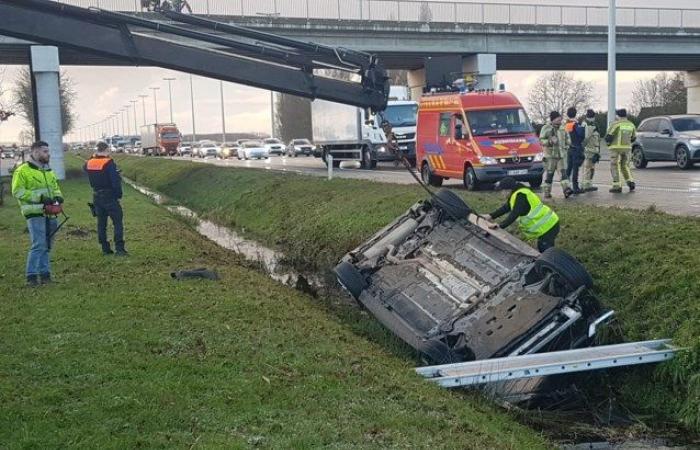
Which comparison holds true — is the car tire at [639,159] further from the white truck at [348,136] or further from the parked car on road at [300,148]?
the parked car on road at [300,148]

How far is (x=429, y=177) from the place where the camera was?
22.6 m

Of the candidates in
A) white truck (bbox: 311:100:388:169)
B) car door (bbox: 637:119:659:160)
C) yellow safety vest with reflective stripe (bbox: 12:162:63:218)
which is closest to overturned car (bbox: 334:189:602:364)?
yellow safety vest with reflective stripe (bbox: 12:162:63:218)

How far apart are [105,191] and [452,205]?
5762 millimetres

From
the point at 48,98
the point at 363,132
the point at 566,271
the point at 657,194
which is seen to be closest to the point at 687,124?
the point at 657,194

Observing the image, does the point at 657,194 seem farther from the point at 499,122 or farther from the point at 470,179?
the point at 499,122

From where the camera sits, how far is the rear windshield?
948 inches

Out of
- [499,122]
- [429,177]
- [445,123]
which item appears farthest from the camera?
[429,177]

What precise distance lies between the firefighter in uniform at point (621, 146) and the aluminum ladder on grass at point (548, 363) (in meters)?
9.80

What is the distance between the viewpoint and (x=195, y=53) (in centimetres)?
1220

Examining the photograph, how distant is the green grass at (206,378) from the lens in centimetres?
524

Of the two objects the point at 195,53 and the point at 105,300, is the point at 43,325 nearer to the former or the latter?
the point at 105,300

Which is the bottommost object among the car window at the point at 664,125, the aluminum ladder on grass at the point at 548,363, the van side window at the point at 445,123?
the aluminum ladder on grass at the point at 548,363

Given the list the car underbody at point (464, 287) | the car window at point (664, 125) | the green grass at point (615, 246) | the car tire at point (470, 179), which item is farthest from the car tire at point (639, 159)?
the car underbody at point (464, 287)

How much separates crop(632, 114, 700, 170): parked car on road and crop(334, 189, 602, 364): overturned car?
51.7 feet
